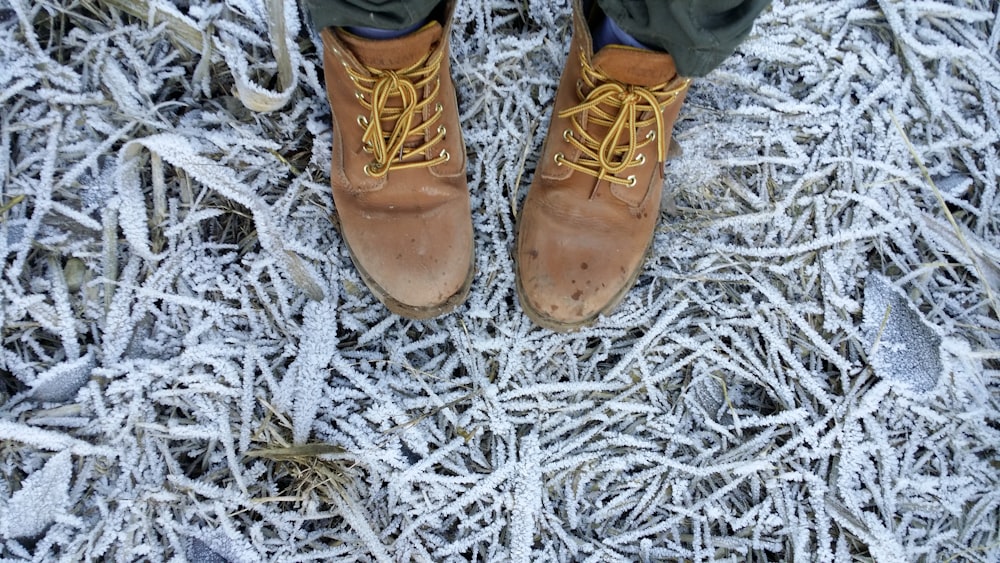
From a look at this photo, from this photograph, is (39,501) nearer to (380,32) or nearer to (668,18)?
(380,32)

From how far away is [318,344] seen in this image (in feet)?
3.47

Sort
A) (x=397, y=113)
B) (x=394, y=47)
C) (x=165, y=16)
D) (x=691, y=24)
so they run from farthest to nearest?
(x=165, y=16) < (x=397, y=113) < (x=394, y=47) < (x=691, y=24)

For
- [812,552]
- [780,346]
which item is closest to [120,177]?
[780,346]

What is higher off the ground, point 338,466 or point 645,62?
point 645,62

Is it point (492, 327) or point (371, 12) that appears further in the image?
point (492, 327)

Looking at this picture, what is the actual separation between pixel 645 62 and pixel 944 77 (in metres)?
0.69

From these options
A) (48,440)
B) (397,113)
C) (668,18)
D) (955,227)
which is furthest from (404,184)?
(955,227)

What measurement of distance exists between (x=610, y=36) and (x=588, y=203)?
24 cm

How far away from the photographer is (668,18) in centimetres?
73

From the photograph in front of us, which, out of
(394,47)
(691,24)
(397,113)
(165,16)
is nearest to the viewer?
(691,24)

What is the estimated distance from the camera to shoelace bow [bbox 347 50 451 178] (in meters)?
0.89

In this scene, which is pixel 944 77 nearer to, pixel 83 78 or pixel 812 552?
pixel 812 552

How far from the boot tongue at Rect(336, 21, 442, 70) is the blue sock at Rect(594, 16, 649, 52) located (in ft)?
0.76

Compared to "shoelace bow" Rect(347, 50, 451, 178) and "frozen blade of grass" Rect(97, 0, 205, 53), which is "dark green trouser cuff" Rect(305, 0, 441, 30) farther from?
"frozen blade of grass" Rect(97, 0, 205, 53)
